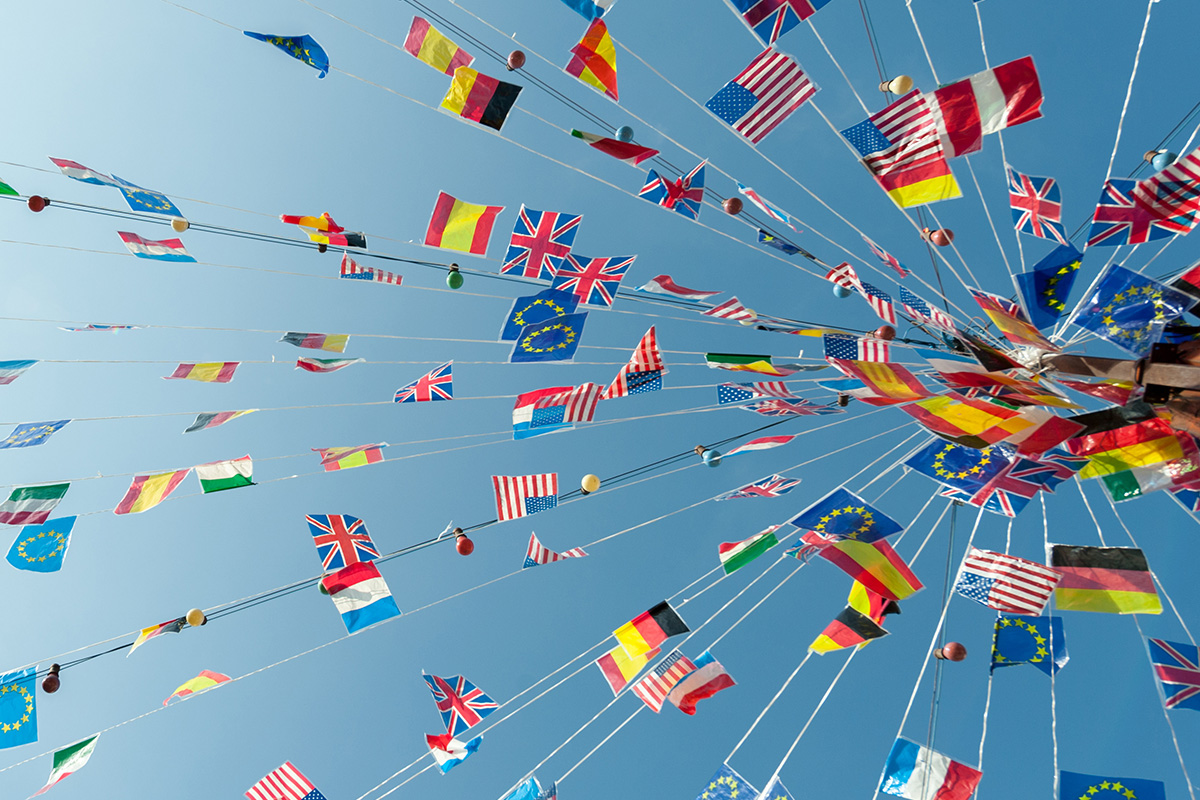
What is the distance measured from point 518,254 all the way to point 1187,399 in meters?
6.08

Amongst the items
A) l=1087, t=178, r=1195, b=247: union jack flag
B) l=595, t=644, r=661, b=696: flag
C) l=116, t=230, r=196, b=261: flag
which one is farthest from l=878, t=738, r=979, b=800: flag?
l=116, t=230, r=196, b=261: flag

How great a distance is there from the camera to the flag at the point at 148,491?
24.0ft

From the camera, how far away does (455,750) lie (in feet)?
25.2

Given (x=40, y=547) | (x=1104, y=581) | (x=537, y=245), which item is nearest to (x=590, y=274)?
(x=537, y=245)

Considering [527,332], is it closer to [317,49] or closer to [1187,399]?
[317,49]

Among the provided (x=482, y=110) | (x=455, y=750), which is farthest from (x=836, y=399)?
(x=455, y=750)

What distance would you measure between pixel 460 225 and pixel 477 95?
1.29 metres

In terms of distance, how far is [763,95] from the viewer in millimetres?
6730

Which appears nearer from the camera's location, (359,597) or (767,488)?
(359,597)

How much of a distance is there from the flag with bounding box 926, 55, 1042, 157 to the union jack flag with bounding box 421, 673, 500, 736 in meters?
7.31

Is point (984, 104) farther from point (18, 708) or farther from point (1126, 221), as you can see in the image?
point (18, 708)

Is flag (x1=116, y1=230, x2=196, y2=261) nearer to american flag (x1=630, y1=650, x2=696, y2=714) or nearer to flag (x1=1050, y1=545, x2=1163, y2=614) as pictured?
american flag (x1=630, y1=650, x2=696, y2=714)

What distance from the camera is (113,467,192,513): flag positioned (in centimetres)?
732

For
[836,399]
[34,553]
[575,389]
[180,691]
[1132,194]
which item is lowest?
[180,691]
